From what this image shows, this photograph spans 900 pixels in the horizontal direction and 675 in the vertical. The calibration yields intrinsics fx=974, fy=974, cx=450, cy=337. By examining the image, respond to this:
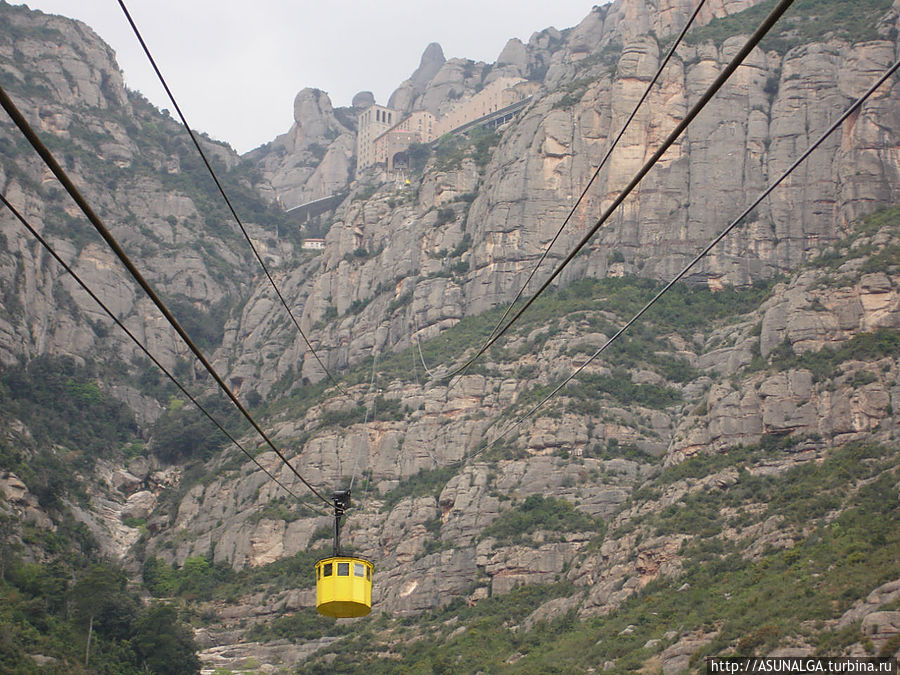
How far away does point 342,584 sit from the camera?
2709cm

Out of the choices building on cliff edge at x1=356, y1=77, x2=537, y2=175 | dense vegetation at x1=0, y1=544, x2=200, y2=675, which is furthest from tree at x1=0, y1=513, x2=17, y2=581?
building on cliff edge at x1=356, y1=77, x2=537, y2=175

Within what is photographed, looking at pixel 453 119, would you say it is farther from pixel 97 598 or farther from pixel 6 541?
pixel 97 598

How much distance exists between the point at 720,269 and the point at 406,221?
41.4m

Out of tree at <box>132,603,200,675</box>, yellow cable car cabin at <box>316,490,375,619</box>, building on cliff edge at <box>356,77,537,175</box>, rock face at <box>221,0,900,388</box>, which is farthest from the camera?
building on cliff edge at <box>356,77,537,175</box>

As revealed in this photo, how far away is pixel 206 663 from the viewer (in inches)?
2628

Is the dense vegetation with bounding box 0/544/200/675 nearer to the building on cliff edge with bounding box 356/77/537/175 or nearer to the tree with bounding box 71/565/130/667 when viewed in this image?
the tree with bounding box 71/565/130/667

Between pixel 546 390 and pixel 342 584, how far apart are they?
180ft

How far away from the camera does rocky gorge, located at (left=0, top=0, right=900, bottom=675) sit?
53719mm

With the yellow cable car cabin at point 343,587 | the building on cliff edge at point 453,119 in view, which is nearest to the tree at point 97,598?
the yellow cable car cabin at point 343,587

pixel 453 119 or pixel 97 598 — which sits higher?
pixel 453 119

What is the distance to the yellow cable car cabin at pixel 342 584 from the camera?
88.6 feet

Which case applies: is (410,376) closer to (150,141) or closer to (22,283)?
(22,283)

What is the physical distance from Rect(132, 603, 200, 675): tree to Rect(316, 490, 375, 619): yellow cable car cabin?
130 feet

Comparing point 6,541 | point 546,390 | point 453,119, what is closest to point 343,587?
point 6,541
